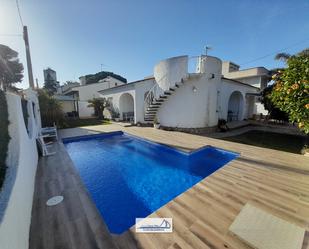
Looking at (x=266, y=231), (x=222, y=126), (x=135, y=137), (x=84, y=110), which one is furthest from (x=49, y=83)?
(x=266, y=231)

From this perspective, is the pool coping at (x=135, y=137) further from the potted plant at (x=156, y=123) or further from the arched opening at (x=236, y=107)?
the arched opening at (x=236, y=107)

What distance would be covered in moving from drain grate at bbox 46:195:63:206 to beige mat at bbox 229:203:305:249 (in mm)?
3193

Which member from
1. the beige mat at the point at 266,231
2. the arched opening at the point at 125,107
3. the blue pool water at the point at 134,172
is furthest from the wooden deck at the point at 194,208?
the arched opening at the point at 125,107

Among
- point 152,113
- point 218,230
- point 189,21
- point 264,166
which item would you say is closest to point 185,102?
point 152,113

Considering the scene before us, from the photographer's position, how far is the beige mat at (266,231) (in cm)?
195

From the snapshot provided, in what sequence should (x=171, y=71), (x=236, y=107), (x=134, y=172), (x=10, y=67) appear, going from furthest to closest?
1. (x=10, y=67)
2. (x=236, y=107)
3. (x=171, y=71)
4. (x=134, y=172)

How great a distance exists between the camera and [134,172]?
5.36 m

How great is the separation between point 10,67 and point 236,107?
27970mm

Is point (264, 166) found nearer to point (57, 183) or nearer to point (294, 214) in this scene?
point (294, 214)

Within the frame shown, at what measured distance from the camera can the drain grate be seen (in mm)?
2995

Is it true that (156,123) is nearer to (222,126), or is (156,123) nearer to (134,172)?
(222,126)

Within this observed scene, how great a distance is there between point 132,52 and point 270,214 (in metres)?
13.1

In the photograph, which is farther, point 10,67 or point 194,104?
point 10,67

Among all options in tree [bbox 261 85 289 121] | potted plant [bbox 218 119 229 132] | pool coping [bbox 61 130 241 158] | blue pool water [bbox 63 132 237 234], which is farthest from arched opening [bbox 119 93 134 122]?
tree [bbox 261 85 289 121]
